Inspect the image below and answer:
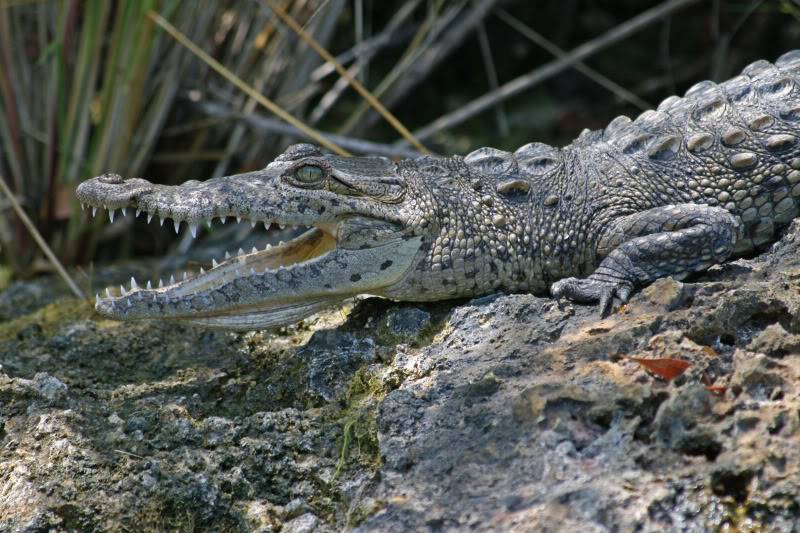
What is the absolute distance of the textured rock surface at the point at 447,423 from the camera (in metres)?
2.70

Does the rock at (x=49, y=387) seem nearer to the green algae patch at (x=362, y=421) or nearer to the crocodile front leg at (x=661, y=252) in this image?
the green algae patch at (x=362, y=421)

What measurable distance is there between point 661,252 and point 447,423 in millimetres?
1255

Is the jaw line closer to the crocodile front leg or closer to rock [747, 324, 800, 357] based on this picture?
the crocodile front leg

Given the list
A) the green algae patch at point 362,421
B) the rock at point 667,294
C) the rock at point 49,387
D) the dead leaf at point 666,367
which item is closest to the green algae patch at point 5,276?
the rock at point 49,387

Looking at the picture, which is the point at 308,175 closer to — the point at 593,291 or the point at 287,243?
the point at 287,243

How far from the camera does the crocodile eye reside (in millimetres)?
4086

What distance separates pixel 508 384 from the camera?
3246mm

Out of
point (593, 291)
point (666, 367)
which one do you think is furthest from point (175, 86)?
point (666, 367)

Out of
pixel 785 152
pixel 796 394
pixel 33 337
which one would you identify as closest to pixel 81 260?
pixel 33 337

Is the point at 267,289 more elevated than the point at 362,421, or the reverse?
the point at 267,289

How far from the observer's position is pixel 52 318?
4762 millimetres

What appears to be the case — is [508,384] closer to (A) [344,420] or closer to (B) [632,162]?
(A) [344,420]

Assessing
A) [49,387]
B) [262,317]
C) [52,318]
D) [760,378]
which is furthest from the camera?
[52,318]

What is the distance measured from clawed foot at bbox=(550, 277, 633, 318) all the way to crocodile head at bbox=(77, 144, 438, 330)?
64 centimetres
